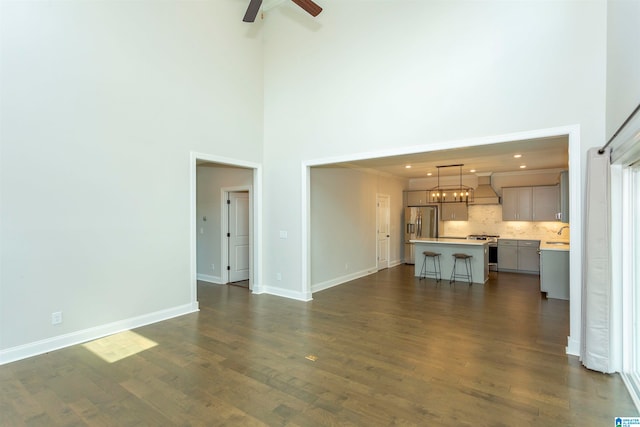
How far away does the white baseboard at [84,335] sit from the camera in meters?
3.23

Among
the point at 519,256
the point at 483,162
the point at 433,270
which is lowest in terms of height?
the point at 433,270

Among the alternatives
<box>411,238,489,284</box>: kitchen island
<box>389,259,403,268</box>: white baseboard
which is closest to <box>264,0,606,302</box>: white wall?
<box>411,238,489,284</box>: kitchen island

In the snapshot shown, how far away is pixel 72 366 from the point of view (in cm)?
310

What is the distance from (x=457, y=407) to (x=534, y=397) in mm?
685

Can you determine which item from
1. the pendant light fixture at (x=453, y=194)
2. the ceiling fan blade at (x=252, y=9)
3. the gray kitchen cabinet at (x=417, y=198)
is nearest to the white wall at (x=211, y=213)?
the ceiling fan blade at (x=252, y=9)

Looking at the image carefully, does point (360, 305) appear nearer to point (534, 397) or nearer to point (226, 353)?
point (226, 353)

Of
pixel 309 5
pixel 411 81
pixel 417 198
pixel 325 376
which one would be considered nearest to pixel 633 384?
pixel 325 376

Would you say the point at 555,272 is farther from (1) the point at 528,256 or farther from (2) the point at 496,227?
(2) the point at 496,227

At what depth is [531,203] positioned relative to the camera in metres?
8.09

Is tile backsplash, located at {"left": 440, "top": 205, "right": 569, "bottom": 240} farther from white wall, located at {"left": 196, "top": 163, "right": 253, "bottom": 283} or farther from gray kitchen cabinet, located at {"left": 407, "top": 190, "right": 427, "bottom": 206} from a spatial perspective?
white wall, located at {"left": 196, "top": 163, "right": 253, "bottom": 283}

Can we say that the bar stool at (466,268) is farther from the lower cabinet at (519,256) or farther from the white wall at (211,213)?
the white wall at (211,213)

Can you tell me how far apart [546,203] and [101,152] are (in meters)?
9.32

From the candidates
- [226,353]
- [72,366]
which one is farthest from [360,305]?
[72,366]

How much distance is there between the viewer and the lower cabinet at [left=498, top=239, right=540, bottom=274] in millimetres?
7988
